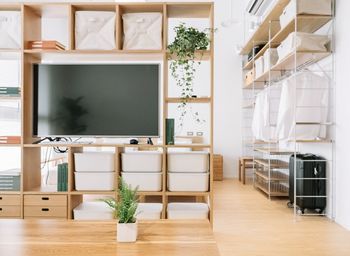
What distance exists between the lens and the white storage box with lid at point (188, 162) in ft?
10.1

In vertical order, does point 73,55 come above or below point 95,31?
below

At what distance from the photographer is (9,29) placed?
314 cm

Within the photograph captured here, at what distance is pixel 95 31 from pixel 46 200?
1.53 meters

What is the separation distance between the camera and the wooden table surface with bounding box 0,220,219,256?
1495mm

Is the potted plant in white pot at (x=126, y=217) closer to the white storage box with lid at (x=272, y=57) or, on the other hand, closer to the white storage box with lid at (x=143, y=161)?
the white storage box with lid at (x=143, y=161)

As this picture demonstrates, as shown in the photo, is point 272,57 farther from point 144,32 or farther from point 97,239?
point 97,239

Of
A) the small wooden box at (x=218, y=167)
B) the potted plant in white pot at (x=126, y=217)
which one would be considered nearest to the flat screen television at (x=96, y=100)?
the potted plant in white pot at (x=126, y=217)

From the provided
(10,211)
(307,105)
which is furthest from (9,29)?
(307,105)

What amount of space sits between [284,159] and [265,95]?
3.96 ft

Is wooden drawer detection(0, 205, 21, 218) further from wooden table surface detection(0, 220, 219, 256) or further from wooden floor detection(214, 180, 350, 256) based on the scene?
wooden floor detection(214, 180, 350, 256)

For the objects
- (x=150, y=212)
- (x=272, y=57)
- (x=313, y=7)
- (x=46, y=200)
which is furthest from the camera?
(x=272, y=57)

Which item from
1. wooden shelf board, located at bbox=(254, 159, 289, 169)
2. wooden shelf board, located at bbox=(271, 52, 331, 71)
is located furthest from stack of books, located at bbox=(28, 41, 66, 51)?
wooden shelf board, located at bbox=(254, 159, 289, 169)

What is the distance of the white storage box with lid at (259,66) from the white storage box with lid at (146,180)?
315cm

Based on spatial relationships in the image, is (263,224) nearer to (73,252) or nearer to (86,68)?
(86,68)
